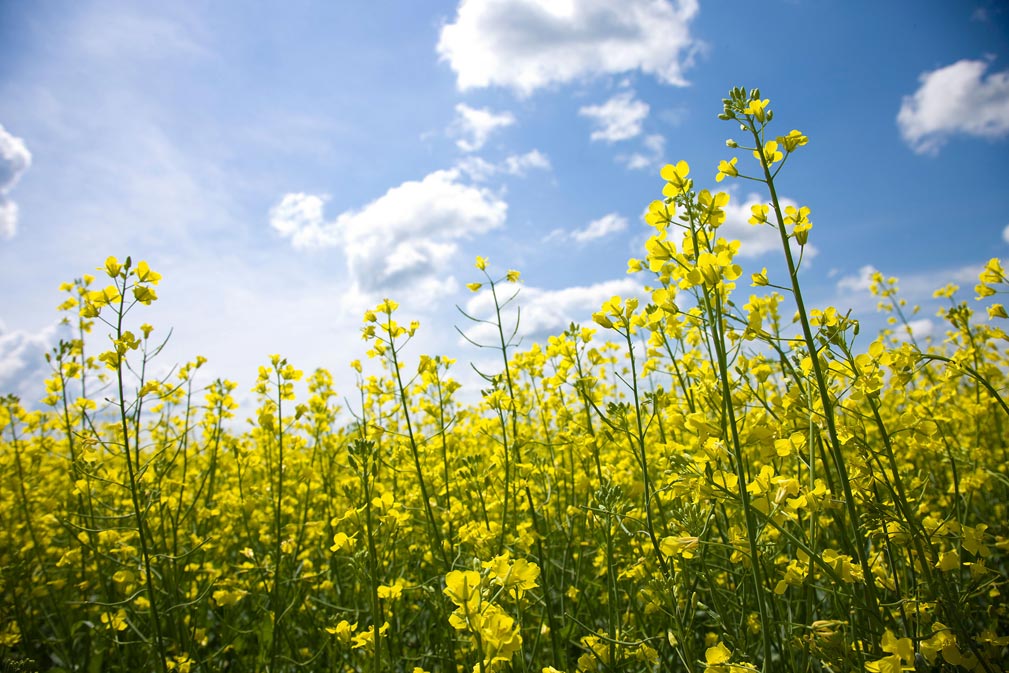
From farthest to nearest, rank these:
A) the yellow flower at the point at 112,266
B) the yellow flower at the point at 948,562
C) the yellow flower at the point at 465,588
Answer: the yellow flower at the point at 112,266
the yellow flower at the point at 948,562
the yellow flower at the point at 465,588

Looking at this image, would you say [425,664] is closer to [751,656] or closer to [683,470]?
[751,656]

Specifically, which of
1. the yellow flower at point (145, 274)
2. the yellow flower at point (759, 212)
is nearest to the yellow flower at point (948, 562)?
the yellow flower at point (759, 212)

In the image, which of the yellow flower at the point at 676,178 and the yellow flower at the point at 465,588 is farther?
the yellow flower at the point at 676,178

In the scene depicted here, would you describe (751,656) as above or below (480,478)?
below

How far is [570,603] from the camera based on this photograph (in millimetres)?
3443

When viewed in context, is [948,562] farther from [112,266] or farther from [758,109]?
[112,266]

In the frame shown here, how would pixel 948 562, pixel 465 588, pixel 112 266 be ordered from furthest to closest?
pixel 112 266 → pixel 948 562 → pixel 465 588

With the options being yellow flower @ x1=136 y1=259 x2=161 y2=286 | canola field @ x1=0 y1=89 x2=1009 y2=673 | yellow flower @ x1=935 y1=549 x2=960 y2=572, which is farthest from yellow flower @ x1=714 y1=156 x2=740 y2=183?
yellow flower @ x1=136 y1=259 x2=161 y2=286

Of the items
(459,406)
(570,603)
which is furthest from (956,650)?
(459,406)

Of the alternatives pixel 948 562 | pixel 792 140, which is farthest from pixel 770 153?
pixel 948 562

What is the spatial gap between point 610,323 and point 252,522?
4.02 meters

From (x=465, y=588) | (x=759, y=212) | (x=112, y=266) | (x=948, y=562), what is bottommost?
(x=948, y=562)

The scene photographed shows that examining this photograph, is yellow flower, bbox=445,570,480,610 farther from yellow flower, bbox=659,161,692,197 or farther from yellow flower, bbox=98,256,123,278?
yellow flower, bbox=98,256,123,278

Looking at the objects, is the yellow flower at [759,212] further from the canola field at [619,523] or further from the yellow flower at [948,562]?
the yellow flower at [948,562]
